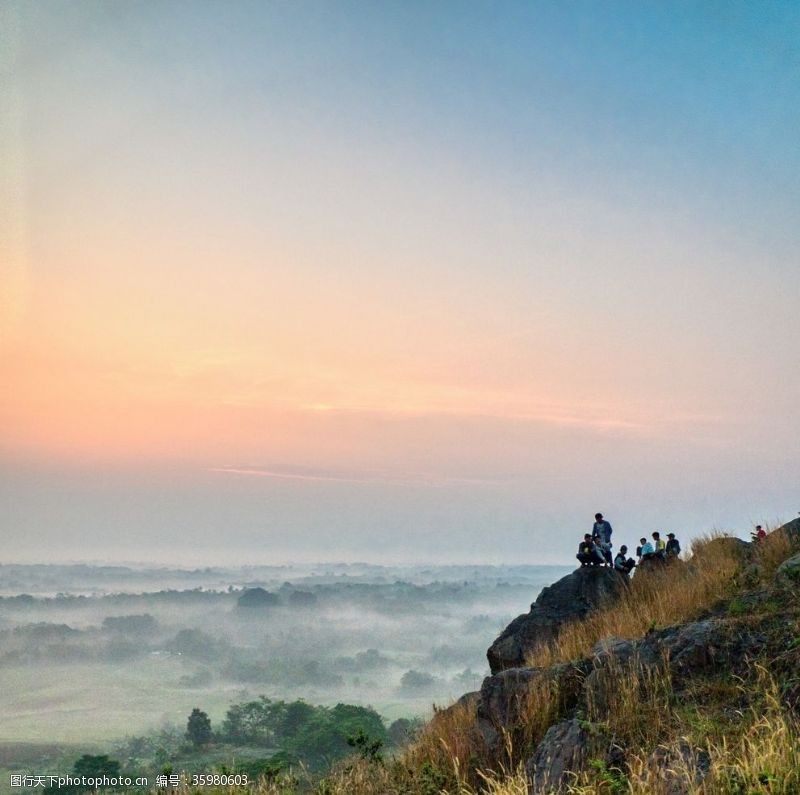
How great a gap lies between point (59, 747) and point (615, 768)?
16373 cm

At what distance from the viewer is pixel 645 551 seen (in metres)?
25.6

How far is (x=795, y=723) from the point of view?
9.15 metres

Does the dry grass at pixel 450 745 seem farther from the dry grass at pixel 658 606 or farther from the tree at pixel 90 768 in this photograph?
the tree at pixel 90 768

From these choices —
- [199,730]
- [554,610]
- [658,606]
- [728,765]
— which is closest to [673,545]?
[554,610]

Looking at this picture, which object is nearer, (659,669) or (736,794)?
(736,794)

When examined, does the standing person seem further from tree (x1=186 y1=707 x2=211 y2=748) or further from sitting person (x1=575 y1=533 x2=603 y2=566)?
tree (x1=186 y1=707 x2=211 y2=748)

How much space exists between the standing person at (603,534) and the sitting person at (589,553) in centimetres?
40

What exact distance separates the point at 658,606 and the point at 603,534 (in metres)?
8.12

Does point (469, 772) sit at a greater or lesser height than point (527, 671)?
lesser

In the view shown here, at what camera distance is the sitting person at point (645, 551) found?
25.1 meters

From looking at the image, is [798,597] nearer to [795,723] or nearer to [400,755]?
[795,723]

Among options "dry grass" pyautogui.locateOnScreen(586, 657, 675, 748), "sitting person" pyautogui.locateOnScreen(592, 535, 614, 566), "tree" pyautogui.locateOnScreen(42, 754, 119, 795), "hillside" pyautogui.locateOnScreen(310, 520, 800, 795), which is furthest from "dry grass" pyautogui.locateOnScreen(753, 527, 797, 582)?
"tree" pyautogui.locateOnScreen(42, 754, 119, 795)

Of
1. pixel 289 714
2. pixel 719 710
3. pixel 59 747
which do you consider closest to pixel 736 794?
pixel 719 710

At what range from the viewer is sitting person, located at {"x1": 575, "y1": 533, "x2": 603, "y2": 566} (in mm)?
23969
